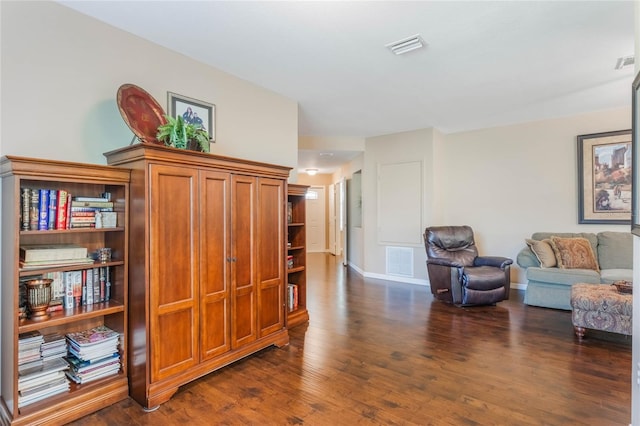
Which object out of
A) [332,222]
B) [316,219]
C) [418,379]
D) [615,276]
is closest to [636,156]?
[418,379]

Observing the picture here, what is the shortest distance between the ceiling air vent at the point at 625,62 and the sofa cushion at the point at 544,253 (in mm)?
2184

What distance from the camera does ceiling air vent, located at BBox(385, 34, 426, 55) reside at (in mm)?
2691

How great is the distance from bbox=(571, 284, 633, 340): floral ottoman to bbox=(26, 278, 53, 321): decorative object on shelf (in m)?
4.30

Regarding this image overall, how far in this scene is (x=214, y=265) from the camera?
2516 millimetres

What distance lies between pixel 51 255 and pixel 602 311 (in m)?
4.42

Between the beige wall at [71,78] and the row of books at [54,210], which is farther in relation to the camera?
the beige wall at [71,78]

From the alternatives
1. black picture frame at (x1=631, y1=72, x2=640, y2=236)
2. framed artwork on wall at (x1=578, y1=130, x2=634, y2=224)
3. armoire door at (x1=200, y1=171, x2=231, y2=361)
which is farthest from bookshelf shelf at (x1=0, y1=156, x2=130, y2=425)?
framed artwork on wall at (x1=578, y1=130, x2=634, y2=224)

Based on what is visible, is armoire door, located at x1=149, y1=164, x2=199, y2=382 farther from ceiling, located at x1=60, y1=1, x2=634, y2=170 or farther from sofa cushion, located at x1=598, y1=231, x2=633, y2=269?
sofa cushion, located at x1=598, y1=231, x2=633, y2=269

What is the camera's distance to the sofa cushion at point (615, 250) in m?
4.21

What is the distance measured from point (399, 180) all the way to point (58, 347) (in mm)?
5077

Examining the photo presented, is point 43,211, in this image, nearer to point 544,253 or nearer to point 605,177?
point 544,253

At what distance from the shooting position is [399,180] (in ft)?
19.3

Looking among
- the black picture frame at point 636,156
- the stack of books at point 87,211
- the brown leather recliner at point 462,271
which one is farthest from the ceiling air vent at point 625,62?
the stack of books at point 87,211

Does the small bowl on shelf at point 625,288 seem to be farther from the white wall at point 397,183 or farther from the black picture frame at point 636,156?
the white wall at point 397,183
